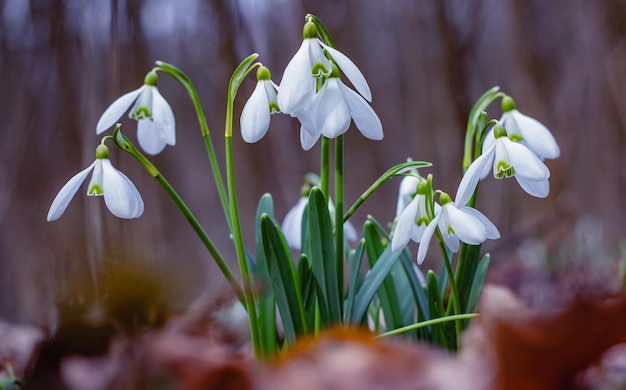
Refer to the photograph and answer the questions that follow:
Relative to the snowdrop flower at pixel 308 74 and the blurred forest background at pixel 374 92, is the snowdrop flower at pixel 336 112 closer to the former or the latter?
the snowdrop flower at pixel 308 74

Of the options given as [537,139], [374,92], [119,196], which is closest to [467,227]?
[537,139]

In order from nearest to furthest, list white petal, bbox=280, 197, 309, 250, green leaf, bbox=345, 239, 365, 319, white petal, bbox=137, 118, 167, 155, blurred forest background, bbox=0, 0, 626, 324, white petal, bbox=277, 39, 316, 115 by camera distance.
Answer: white petal, bbox=277, 39, 316, 115
green leaf, bbox=345, 239, 365, 319
white petal, bbox=137, 118, 167, 155
white petal, bbox=280, 197, 309, 250
blurred forest background, bbox=0, 0, 626, 324

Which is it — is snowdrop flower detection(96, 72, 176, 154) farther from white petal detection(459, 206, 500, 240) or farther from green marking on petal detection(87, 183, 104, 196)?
white petal detection(459, 206, 500, 240)

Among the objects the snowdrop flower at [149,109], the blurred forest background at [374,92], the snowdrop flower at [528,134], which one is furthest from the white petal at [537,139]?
the blurred forest background at [374,92]

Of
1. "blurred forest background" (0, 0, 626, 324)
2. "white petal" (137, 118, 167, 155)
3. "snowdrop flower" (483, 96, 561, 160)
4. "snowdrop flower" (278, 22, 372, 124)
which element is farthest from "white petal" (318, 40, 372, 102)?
"blurred forest background" (0, 0, 626, 324)

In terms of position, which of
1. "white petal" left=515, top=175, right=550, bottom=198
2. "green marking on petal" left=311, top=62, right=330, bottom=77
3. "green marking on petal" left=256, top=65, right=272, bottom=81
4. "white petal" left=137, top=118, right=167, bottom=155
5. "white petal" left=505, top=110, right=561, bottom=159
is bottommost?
"white petal" left=515, top=175, right=550, bottom=198

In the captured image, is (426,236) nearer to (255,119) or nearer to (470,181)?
(470,181)

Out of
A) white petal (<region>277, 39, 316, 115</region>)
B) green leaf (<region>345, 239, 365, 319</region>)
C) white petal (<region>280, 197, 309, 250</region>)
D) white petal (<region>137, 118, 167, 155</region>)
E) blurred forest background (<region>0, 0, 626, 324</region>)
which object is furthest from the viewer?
blurred forest background (<region>0, 0, 626, 324</region>)
